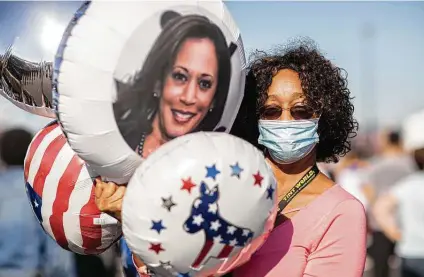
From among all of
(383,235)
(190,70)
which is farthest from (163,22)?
(383,235)

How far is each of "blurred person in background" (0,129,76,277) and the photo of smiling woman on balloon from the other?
263cm

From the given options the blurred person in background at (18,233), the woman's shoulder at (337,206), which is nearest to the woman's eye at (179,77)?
the woman's shoulder at (337,206)

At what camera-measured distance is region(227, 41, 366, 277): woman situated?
2.83 metres

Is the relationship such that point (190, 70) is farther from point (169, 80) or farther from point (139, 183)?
point (139, 183)

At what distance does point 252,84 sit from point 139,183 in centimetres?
66

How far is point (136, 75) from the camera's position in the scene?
250 centimetres

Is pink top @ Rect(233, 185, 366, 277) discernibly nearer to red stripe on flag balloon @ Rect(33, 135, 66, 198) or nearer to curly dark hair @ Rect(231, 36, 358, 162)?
curly dark hair @ Rect(231, 36, 358, 162)

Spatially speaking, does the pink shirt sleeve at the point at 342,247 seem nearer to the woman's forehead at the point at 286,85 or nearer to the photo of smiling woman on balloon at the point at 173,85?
the woman's forehead at the point at 286,85

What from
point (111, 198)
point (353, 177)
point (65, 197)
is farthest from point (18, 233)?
point (353, 177)

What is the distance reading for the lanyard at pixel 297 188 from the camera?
9.64 feet

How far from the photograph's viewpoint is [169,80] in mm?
2512

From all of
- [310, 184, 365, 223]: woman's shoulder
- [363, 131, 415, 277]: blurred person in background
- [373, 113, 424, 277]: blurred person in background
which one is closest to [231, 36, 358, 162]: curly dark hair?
[310, 184, 365, 223]: woman's shoulder

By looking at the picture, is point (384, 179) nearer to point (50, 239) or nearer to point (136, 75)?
point (50, 239)

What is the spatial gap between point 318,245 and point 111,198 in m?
0.67
